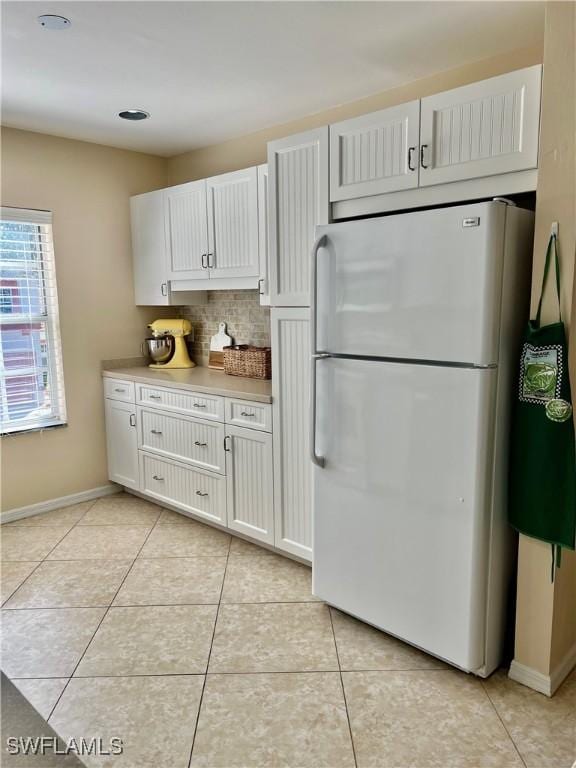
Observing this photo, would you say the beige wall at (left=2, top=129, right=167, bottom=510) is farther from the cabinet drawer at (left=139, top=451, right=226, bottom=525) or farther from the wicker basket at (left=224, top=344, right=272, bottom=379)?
the wicker basket at (left=224, top=344, right=272, bottom=379)

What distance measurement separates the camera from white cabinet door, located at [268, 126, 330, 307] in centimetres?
245

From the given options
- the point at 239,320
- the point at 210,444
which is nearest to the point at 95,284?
the point at 239,320

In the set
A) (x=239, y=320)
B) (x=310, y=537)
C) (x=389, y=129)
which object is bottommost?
(x=310, y=537)

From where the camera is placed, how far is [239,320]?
12.7 ft

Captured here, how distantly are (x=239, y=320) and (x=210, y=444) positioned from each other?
3.36 feet

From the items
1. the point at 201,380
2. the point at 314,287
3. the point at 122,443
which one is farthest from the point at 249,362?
the point at 314,287

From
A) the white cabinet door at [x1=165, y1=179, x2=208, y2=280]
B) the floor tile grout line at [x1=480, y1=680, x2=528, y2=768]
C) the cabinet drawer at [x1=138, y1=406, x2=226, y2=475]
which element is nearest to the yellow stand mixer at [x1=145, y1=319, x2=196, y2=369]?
the white cabinet door at [x1=165, y1=179, x2=208, y2=280]

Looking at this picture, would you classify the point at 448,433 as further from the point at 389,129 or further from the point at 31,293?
the point at 31,293

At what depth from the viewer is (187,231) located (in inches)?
142

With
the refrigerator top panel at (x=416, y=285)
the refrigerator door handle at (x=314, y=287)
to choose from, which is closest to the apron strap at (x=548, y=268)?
the refrigerator top panel at (x=416, y=285)

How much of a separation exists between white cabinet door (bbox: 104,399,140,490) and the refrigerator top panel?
6.50 ft

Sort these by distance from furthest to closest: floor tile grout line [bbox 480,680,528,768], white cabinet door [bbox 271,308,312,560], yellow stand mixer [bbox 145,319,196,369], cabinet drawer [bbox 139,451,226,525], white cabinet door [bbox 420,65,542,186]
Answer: yellow stand mixer [bbox 145,319,196,369], cabinet drawer [bbox 139,451,226,525], white cabinet door [bbox 271,308,312,560], white cabinet door [bbox 420,65,542,186], floor tile grout line [bbox 480,680,528,768]

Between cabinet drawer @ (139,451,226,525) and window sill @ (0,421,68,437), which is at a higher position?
window sill @ (0,421,68,437)

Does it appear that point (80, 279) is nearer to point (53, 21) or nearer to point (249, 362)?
point (249, 362)
